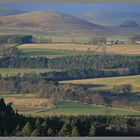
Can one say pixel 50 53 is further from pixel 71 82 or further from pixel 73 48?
pixel 71 82

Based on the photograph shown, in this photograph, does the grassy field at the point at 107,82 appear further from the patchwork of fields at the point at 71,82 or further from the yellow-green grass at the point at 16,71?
the yellow-green grass at the point at 16,71

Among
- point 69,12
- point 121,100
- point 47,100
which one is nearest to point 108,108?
point 121,100

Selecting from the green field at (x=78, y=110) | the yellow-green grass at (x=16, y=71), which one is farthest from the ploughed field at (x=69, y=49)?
the green field at (x=78, y=110)

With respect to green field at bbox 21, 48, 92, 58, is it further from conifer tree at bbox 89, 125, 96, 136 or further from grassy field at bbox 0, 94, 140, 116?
conifer tree at bbox 89, 125, 96, 136

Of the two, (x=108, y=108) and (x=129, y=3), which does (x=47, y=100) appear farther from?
(x=129, y=3)

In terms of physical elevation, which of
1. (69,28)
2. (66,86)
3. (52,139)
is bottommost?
(52,139)

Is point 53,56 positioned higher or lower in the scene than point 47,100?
higher

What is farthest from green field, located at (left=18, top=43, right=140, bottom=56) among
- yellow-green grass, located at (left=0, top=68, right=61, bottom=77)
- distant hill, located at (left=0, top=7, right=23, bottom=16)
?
distant hill, located at (left=0, top=7, right=23, bottom=16)
